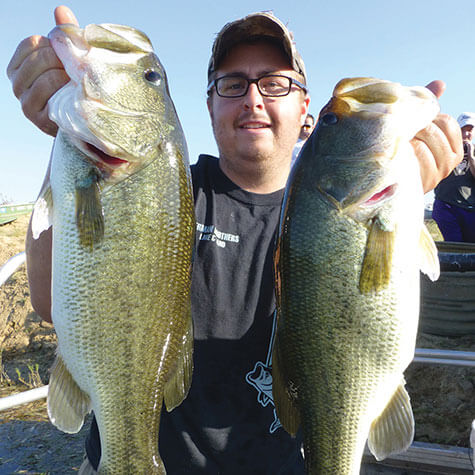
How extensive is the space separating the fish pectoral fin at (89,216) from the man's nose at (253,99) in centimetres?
106

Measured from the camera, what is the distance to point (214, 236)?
2.15m

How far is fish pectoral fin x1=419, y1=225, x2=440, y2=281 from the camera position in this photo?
155cm

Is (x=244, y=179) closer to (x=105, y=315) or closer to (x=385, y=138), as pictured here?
(x=385, y=138)

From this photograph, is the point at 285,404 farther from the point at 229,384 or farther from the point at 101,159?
the point at 101,159

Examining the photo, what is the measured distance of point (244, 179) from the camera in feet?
7.66

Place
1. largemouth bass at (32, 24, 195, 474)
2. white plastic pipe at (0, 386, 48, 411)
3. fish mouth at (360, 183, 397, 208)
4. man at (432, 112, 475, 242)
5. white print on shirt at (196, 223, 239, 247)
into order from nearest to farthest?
1. largemouth bass at (32, 24, 195, 474)
2. fish mouth at (360, 183, 397, 208)
3. white print on shirt at (196, 223, 239, 247)
4. white plastic pipe at (0, 386, 48, 411)
5. man at (432, 112, 475, 242)

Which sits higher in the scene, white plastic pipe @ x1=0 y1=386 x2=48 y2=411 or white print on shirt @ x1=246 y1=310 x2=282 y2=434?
white print on shirt @ x1=246 y1=310 x2=282 y2=434

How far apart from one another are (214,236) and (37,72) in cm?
109

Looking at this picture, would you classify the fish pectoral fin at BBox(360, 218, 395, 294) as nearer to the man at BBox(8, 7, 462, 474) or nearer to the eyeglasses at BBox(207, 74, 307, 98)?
the man at BBox(8, 7, 462, 474)

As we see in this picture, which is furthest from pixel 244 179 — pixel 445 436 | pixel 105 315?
pixel 445 436

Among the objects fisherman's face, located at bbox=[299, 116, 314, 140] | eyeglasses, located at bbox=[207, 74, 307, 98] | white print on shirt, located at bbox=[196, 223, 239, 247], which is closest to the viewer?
white print on shirt, located at bbox=[196, 223, 239, 247]

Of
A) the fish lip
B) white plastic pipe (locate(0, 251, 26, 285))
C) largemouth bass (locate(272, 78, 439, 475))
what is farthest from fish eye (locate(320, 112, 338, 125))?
white plastic pipe (locate(0, 251, 26, 285))

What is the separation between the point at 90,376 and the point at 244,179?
135cm

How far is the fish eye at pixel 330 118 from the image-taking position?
171 cm
